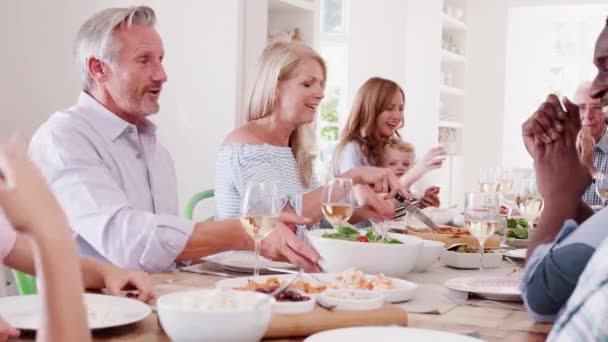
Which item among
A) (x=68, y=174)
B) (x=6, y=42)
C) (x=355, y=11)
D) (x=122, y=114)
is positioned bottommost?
(x=68, y=174)

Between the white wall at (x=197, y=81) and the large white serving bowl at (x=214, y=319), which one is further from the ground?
the white wall at (x=197, y=81)

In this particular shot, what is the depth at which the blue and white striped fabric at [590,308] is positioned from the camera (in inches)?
37.4

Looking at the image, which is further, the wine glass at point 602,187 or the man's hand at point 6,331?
the wine glass at point 602,187

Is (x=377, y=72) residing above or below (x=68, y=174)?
above

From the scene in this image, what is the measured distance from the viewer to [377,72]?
866cm

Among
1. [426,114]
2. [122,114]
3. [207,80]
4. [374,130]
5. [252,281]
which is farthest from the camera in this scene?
[426,114]

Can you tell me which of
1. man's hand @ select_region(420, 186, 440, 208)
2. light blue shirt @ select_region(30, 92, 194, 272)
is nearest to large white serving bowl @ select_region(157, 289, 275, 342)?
light blue shirt @ select_region(30, 92, 194, 272)

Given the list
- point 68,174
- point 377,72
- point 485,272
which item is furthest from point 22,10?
point 377,72

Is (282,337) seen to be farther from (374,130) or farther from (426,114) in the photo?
(426,114)

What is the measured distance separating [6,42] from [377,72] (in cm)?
547

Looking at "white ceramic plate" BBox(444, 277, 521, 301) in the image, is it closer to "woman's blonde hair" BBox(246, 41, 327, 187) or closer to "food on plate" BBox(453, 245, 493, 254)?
"food on plate" BBox(453, 245, 493, 254)

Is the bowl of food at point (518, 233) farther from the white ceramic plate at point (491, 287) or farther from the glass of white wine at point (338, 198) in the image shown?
the white ceramic plate at point (491, 287)

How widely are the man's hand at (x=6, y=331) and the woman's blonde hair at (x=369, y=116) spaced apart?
12.2 feet

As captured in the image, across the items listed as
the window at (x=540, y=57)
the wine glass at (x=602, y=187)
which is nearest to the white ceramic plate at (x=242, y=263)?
the wine glass at (x=602, y=187)
